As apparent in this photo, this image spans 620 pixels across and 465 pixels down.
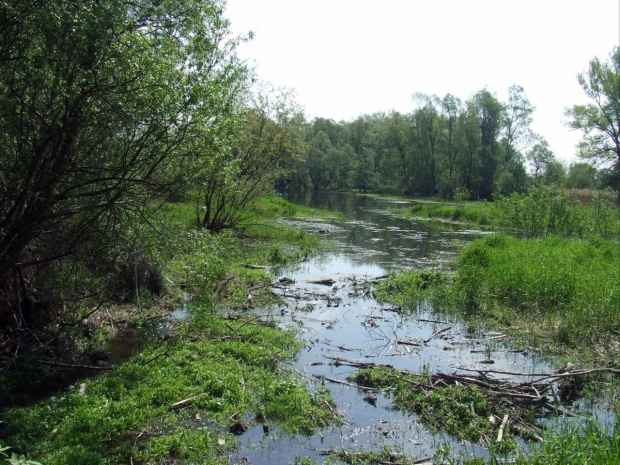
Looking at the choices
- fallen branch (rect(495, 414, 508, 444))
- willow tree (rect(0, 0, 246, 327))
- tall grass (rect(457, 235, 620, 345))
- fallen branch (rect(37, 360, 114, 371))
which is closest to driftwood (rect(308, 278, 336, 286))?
tall grass (rect(457, 235, 620, 345))

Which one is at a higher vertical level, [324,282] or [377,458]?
[324,282]

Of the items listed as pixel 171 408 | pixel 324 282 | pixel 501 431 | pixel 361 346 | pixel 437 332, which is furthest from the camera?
pixel 324 282

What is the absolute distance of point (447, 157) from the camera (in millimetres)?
75062

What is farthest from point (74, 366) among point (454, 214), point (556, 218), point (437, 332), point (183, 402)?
point (454, 214)

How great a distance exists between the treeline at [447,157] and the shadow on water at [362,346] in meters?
45.5

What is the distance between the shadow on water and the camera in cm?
623

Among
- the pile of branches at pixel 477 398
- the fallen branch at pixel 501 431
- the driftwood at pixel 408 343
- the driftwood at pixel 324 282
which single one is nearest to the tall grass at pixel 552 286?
the pile of branches at pixel 477 398

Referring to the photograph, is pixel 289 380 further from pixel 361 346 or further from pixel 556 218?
pixel 556 218

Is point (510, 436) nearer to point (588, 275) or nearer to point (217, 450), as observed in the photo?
point (217, 450)

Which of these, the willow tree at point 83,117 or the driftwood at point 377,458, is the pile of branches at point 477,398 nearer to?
the driftwood at point 377,458

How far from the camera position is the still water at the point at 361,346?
6.23 meters

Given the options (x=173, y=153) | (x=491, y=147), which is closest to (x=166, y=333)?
(x=173, y=153)

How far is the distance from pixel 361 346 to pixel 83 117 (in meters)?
6.76

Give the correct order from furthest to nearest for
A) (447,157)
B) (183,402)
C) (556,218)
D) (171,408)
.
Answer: (447,157) < (556,218) < (183,402) < (171,408)
